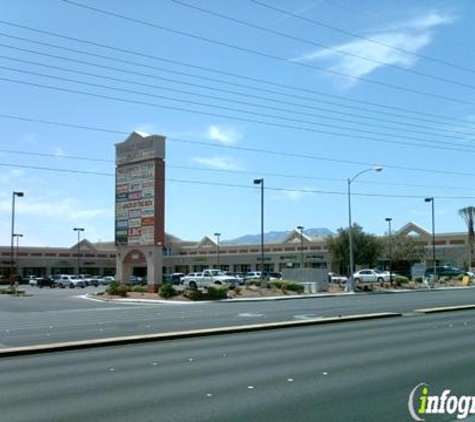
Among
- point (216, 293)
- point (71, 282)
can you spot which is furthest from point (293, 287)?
point (71, 282)

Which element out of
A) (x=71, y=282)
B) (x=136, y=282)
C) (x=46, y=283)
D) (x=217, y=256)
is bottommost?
(x=46, y=283)

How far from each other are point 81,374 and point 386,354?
6.08 m

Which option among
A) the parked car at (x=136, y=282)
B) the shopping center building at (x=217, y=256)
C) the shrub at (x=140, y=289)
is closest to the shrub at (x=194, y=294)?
the shrub at (x=140, y=289)

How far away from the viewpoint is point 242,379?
431 inches

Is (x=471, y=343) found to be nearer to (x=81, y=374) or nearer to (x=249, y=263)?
(x=81, y=374)

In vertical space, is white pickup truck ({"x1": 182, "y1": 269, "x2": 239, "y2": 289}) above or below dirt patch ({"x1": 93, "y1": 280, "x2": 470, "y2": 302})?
above

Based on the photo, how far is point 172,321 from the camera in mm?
24094

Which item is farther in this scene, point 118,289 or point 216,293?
point 118,289

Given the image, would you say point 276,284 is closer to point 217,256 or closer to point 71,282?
point 71,282

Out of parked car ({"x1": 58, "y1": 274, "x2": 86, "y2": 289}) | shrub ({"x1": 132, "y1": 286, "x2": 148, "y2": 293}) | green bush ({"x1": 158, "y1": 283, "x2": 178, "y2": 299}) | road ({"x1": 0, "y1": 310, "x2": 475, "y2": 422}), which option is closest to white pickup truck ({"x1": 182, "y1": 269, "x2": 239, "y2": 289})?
A: shrub ({"x1": 132, "y1": 286, "x2": 148, "y2": 293})

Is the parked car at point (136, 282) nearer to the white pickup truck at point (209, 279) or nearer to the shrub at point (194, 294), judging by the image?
the white pickup truck at point (209, 279)

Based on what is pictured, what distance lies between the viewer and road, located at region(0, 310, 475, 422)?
8531 mm

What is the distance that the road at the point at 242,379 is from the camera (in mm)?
8531

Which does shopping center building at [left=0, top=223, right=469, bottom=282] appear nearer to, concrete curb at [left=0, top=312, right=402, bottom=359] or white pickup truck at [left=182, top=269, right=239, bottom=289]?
white pickup truck at [left=182, top=269, right=239, bottom=289]
